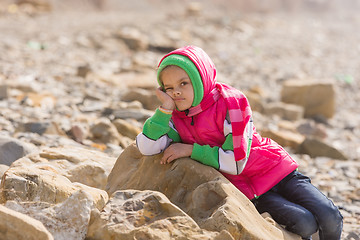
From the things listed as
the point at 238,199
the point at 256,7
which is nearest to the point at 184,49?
the point at 238,199

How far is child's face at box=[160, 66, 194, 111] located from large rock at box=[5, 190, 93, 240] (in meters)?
0.94

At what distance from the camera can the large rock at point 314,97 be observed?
32.6 feet

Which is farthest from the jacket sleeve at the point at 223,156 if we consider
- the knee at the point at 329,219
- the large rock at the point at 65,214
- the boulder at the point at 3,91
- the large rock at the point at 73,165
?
the boulder at the point at 3,91

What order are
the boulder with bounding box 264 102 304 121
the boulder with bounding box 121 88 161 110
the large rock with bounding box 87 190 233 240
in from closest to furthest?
the large rock with bounding box 87 190 233 240
the boulder with bounding box 121 88 161 110
the boulder with bounding box 264 102 304 121

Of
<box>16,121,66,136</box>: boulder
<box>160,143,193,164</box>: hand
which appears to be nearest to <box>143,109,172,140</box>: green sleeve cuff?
<box>160,143,193,164</box>: hand

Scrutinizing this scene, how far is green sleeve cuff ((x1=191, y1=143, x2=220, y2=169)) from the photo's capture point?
321cm

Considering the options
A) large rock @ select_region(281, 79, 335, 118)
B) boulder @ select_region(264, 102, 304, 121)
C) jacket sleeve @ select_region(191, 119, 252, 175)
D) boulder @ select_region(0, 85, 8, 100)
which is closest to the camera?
jacket sleeve @ select_region(191, 119, 252, 175)

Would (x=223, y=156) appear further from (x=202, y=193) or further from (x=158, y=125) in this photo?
(x=158, y=125)

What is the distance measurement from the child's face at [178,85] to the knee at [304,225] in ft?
3.51

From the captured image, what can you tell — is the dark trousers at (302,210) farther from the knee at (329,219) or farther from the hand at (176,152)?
the hand at (176,152)

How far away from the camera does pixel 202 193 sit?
9.73ft

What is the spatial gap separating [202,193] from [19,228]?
110 centimetres

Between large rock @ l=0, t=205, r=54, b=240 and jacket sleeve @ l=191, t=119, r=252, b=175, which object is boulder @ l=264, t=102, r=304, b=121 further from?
large rock @ l=0, t=205, r=54, b=240

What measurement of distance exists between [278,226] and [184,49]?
1346 mm
